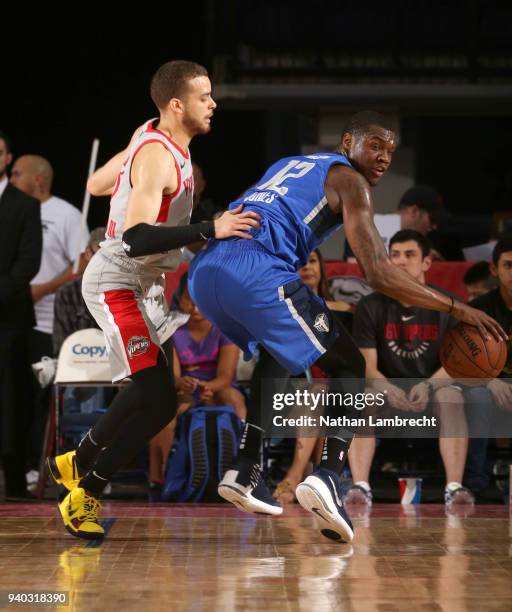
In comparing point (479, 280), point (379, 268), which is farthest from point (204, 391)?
point (379, 268)

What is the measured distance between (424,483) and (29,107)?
6037 mm

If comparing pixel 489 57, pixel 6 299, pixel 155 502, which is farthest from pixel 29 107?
pixel 155 502

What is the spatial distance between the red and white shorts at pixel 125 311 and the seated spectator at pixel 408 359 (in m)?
1.64

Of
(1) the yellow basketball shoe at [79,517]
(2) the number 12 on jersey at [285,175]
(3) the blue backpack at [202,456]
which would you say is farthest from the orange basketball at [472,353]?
(3) the blue backpack at [202,456]

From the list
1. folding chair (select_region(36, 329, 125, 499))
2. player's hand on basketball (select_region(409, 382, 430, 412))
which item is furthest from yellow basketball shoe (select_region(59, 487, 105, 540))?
player's hand on basketball (select_region(409, 382, 430, 412))

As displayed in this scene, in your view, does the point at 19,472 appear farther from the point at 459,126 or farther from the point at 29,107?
the point at 459,126

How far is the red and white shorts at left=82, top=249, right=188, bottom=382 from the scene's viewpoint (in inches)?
158

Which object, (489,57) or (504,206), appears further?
(504,206)

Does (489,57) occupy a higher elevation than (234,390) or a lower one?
higher

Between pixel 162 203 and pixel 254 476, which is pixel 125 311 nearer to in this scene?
pixel 162 203

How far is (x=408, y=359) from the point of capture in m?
5.71

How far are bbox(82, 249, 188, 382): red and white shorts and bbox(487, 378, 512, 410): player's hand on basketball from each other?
75.1 inches

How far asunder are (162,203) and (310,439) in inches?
78.2

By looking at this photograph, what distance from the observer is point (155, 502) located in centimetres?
552
